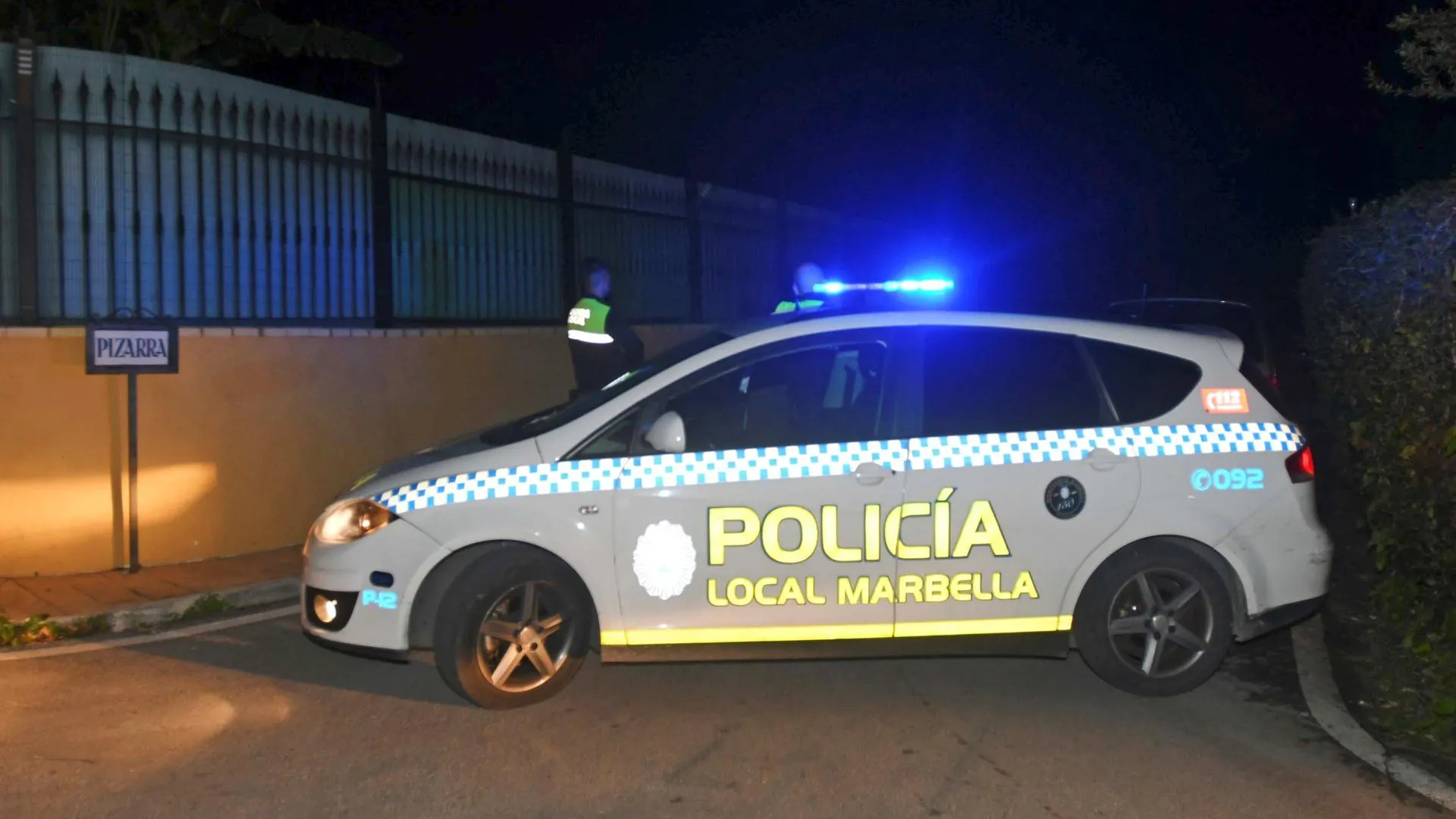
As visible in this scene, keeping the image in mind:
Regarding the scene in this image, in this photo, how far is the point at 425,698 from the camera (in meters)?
5.74

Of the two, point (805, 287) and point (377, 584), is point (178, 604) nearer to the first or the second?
point (377, 584)

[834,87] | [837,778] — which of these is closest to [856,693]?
[837,778]

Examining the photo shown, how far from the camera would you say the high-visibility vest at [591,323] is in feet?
30.4

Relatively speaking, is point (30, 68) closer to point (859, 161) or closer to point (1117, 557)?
point (1117, 557)

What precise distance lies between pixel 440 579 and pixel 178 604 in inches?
106

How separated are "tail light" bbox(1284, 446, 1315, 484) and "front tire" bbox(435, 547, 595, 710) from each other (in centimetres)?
300

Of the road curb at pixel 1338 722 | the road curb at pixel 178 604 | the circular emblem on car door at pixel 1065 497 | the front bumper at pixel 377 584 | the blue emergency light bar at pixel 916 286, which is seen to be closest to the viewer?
the road curb at pixel 1338 722

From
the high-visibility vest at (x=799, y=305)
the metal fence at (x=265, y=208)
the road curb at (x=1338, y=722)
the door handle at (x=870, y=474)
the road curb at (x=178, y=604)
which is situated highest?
the metal fence at (x=265, y=208)

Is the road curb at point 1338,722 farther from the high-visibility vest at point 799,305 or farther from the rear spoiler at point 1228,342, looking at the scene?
the high-visibility vest at point 799,305

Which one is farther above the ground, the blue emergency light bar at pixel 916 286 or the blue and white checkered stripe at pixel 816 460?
the blue emergency light bar at pixel 916 286

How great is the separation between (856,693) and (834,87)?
58.4 feet

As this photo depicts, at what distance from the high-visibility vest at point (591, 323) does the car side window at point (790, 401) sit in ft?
12.0

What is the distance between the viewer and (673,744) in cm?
517

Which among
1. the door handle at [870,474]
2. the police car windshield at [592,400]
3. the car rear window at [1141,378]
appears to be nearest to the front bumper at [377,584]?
the police car windshield at [592,400]
